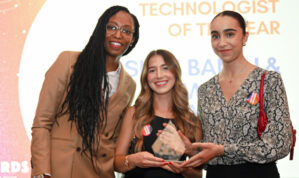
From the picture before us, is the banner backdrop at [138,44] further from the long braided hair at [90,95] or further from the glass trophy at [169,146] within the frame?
the glass trophy at [169,146]

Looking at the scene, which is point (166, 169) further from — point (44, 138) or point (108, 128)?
point (44, 138)

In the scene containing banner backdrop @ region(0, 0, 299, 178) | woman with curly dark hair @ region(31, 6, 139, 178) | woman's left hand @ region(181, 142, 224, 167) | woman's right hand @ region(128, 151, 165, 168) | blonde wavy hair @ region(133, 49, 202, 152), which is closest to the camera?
woman's left hand @ region(181, 142, 224, 167)

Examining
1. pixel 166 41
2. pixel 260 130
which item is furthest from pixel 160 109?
pixel 166 41

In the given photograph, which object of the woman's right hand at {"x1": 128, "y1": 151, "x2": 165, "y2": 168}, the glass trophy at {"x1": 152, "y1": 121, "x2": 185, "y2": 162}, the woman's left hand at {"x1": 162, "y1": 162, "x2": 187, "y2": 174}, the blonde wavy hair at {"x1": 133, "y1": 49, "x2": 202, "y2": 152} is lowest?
the woman's left hand at {"x1": 162, "y1": 162, "x2": 187, "y2": 174}

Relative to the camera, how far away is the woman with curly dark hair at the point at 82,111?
8.30 ft

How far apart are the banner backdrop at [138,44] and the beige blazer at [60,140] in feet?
5.47

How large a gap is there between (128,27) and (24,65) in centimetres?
206

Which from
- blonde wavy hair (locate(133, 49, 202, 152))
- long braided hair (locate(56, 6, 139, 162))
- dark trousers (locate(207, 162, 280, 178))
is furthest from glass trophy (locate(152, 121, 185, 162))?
long braided hair (locate(56, 6, 139, 162))

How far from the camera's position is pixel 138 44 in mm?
4262

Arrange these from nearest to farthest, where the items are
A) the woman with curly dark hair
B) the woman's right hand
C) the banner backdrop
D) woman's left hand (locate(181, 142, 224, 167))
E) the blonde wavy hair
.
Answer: woman's left hand (locate(181, 142, 224, 167)) → the woman's right hand → the woman with curly dark hair → the blonde wavy hair → the banner backdrop

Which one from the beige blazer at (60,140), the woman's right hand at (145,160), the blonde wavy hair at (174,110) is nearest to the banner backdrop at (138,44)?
the blonde wavy hair at (174,110)

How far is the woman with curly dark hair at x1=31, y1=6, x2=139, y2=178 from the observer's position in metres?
2.53

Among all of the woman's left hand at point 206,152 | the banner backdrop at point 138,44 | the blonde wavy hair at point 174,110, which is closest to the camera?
the woman's left hand at point 206,152

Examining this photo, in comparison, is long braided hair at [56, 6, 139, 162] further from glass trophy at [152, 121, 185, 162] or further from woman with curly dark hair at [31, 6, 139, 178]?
glass trophy at [152, 121, 185, 162]
